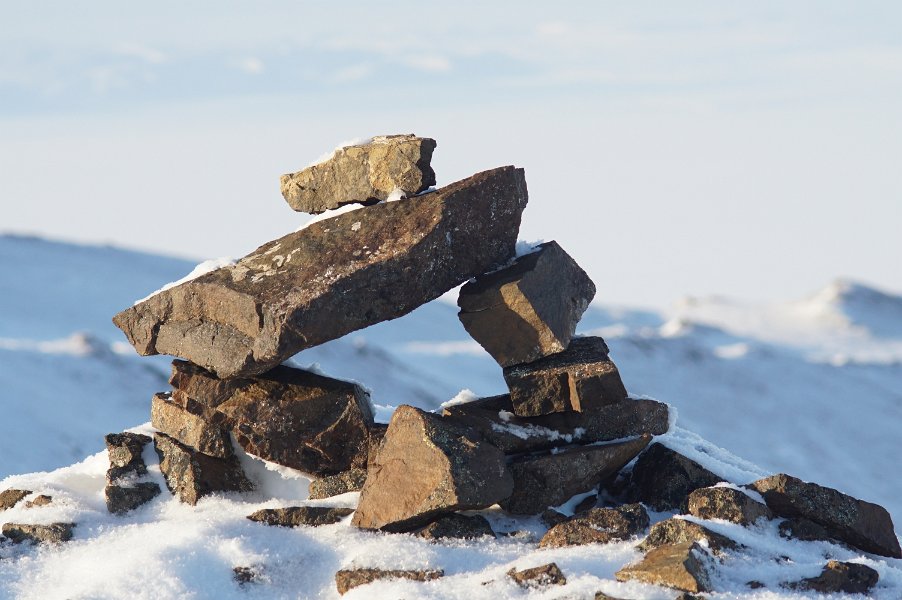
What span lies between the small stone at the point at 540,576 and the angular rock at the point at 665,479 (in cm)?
284

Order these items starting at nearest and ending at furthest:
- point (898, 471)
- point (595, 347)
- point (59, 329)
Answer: point (595, 347) < point (898, 471) < point (59, 329)

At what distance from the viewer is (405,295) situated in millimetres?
13055

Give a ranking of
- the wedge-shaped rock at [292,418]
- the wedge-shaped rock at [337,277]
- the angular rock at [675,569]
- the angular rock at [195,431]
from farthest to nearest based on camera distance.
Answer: the angular rock at [195,431] < the wedge-shaped rock at [292,418] < the wedge-shaped rock at [337,277] < the angular rock at [675,569]

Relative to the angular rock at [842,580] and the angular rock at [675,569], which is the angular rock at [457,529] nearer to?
the angular rock at [675,569]

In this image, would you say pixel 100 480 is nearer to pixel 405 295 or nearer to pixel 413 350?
pixel 405 295

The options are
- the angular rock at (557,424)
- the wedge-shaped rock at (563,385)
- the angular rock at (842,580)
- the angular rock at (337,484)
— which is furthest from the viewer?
the angular rock at (337,484)

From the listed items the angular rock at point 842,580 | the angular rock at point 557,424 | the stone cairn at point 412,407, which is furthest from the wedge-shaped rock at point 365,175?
the angular rock at point 842,580

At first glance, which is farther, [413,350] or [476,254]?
[413,350]

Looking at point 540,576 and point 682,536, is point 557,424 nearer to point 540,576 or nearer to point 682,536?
point 682,536

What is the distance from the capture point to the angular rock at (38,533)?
12.5 metres

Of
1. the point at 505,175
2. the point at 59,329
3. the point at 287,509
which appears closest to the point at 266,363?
the point at 287,509

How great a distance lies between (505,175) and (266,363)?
357cm

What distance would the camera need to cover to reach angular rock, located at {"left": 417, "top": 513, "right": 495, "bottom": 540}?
39.5 feet

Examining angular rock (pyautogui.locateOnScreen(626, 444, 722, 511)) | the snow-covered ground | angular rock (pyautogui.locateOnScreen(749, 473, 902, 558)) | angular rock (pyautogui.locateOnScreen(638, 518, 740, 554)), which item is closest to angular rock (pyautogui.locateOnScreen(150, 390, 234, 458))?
the snow-covered ground
